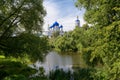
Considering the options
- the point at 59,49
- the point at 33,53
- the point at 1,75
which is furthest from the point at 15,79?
the point at 59,49

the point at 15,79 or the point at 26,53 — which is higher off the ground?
the point at 26,53

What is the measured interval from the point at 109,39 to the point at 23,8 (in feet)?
23.3

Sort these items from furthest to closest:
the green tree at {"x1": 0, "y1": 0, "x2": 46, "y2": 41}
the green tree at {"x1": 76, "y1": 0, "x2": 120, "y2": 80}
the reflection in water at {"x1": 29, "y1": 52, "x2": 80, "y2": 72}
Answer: the reflection in water at {"x1": 29, "y1": 52, "x2": 80, "y2": 72} < the green tree at {"x1": 0, "y1": 0, "x2": 46, "y2": 41} < the green tree at {"x1": 76, "y1": 0, "x2": 120, "y2": 80}

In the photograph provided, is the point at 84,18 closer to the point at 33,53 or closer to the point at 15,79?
the point at 33,53

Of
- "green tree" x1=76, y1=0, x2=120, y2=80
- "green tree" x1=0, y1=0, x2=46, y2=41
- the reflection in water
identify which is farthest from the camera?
the reflection in water

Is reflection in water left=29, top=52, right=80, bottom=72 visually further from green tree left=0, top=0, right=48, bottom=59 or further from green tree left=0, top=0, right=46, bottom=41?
green tree left=0, top=0, right=46, bottom=41

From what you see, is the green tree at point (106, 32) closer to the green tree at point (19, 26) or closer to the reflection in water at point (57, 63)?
the green tree at point (19, 26)

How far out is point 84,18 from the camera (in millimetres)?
18156

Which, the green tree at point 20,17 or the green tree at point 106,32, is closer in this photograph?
the green tree at point 106,32

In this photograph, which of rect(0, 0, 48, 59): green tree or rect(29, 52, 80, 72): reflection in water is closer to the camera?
rect(0, 0, 48, 59): green tree

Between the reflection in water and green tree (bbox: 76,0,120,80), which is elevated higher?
green tree (bbox: 76,0,120,80)

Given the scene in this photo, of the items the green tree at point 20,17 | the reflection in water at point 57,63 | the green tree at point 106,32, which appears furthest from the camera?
the reflection in water at point 57,63

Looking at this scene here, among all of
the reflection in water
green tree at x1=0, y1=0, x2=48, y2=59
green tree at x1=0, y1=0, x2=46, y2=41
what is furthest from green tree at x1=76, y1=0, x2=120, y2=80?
the reflection in water

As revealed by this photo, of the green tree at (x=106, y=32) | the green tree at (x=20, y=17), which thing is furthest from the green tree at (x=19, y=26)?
the green tree at (x=106, y=32)
